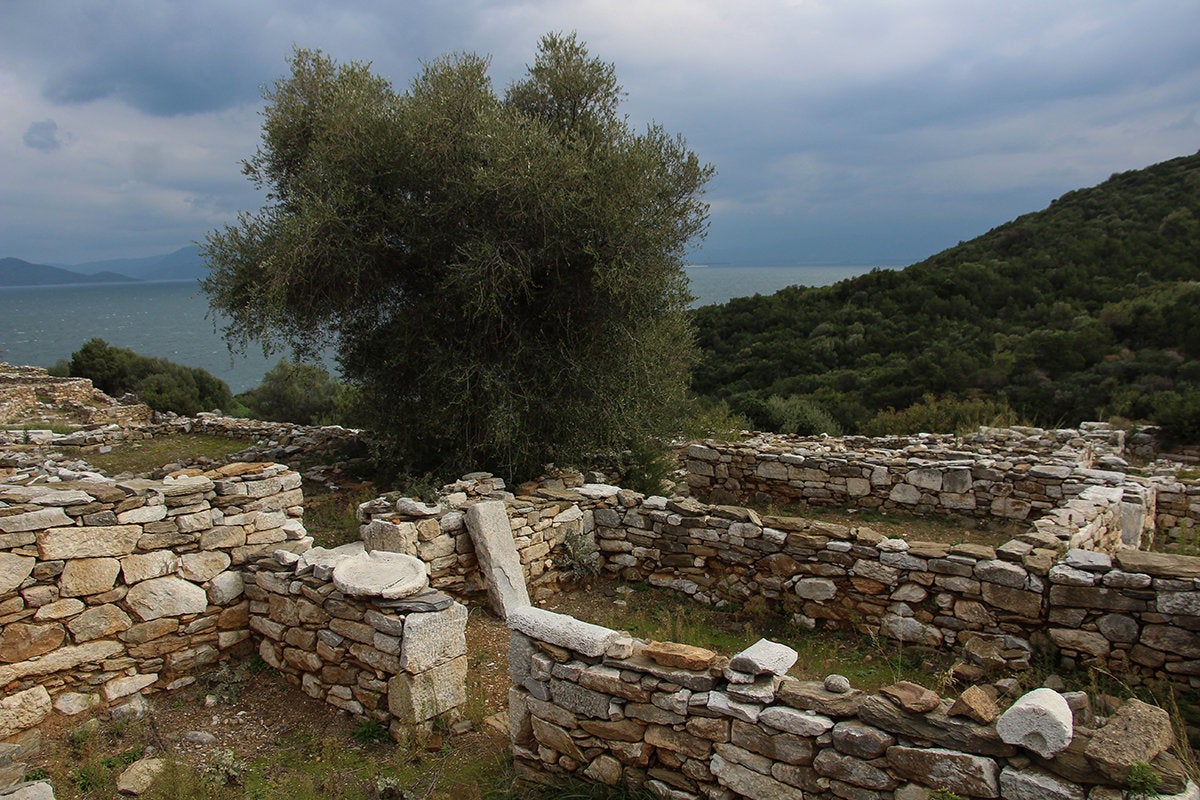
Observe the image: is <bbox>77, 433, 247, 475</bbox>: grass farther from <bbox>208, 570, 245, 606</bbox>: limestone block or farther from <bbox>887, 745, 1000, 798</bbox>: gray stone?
<bbox>887, 745, 1000, 798</bbox>: gray stone

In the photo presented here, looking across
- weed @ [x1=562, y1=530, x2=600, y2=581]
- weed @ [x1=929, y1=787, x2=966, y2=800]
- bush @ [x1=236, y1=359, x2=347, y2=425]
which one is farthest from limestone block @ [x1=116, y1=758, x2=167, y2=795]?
bush @ [x1=236, y1=359, x2=347, y2=425]

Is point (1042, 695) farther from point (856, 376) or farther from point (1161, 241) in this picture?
point (1161, 241)

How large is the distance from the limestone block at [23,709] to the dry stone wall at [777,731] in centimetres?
374

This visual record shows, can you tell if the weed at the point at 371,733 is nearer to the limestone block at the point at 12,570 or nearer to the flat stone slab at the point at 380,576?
the flat stone slab at the point at 380,576

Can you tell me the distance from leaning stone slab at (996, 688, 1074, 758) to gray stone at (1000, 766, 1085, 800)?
0.09 meters

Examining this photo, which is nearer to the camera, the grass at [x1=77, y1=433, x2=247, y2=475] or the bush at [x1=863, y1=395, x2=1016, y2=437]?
the grass at [x1=77, y1=433, x2=247, y2=475]

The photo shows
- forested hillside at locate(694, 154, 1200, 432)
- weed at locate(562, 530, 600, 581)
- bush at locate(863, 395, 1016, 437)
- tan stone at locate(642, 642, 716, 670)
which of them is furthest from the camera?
forested hillside at locate(694, 154, 1200, 432)

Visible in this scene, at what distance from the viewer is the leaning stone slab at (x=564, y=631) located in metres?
4.20

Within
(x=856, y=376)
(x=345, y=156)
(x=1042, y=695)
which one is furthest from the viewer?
(x=856, y=376)

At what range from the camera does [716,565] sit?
25.0 feet

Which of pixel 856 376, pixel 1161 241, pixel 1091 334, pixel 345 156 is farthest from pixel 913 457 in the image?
pixel 1161 241

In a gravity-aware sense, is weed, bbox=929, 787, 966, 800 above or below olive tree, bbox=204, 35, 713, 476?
below

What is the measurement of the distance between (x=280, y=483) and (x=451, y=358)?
375 cm

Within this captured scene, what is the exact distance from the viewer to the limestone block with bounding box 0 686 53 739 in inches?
195
